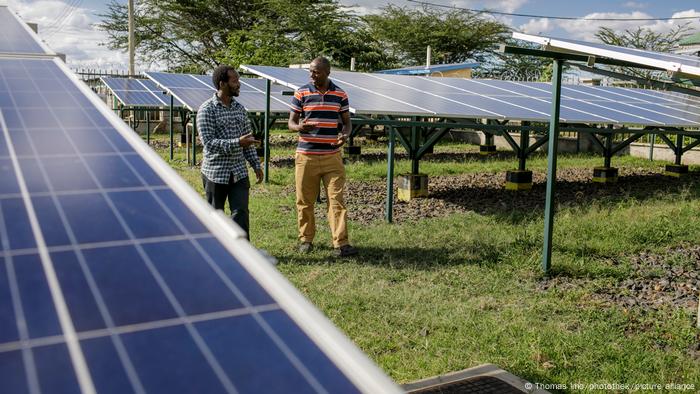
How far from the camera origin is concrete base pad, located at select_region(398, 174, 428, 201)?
9875 mm

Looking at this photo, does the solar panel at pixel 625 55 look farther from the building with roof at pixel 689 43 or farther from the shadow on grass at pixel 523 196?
the building with roof at pixel 689 43

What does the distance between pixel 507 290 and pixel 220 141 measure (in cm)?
256

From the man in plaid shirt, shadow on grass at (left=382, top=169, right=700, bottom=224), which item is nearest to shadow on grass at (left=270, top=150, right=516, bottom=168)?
shadow on grass at (left=382, top=169, right=700, bottom=224)

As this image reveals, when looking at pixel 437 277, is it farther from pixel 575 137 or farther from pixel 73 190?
pixel 575 137

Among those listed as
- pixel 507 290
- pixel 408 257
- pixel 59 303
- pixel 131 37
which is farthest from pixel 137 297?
pixel 131 37

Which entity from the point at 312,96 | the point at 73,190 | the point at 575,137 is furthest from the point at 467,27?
the point at 73,190

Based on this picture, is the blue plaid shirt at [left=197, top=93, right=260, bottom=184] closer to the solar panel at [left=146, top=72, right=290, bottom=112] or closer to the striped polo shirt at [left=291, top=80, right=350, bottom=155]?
the striped polo shirt at [left=291, top=80, right=350, bottom=155]

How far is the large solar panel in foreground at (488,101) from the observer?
840 centimetres

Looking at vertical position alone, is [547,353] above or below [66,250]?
below

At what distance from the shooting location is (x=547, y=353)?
13.3ft

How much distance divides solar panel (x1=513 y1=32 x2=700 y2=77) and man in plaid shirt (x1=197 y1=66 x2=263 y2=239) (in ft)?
8.76

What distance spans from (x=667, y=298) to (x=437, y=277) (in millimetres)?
1827

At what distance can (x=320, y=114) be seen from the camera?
6051mm

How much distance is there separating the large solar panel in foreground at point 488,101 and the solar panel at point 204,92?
62.3 inches
